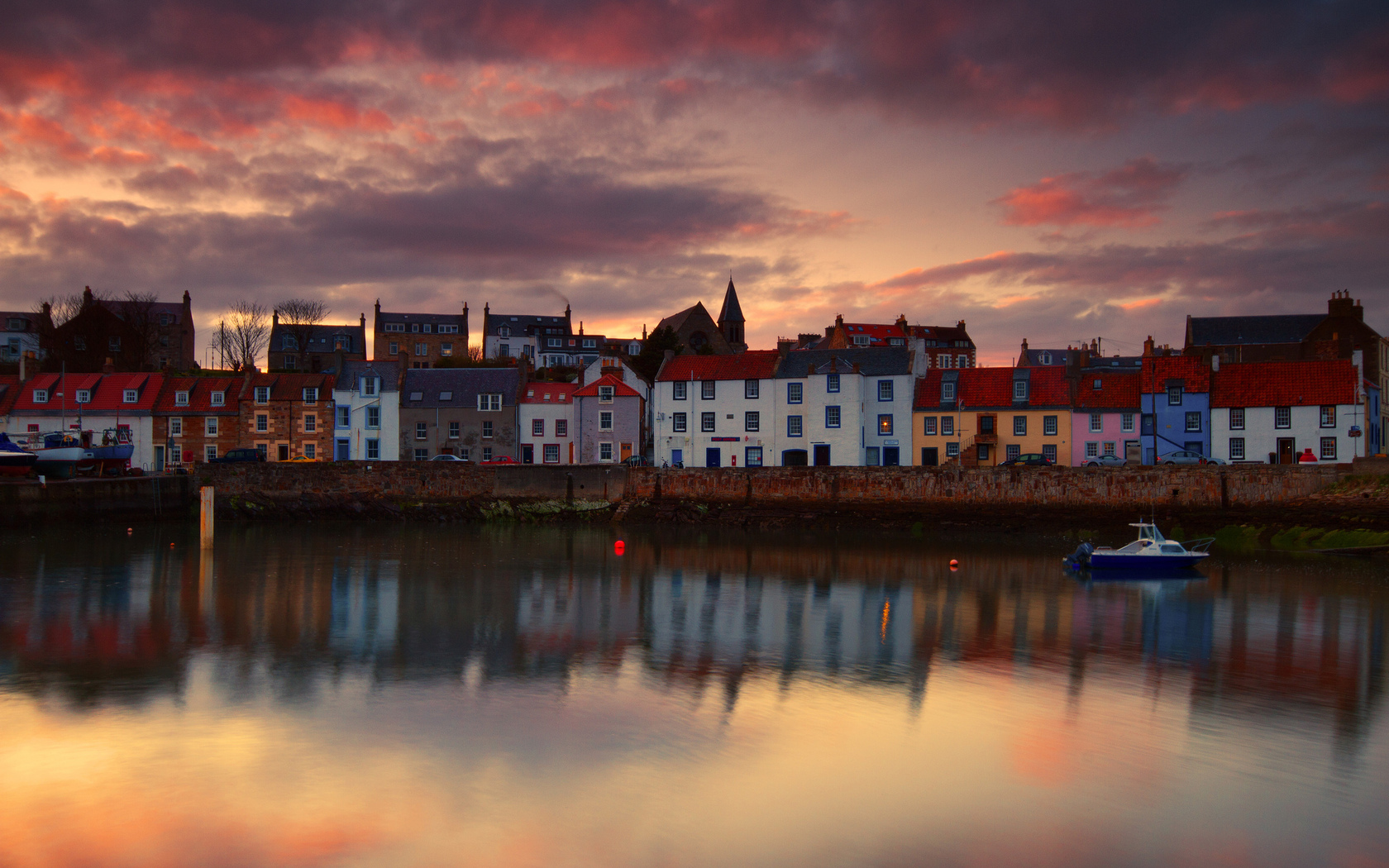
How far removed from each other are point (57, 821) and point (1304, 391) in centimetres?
5221

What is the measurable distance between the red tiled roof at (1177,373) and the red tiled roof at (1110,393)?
84 centimetres

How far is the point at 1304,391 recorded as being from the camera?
48094mm

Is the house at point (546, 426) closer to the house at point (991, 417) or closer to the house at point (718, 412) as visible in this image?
the house at point (718, 412)

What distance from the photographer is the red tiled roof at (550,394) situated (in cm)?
6141

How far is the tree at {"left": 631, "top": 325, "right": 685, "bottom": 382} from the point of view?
70.1 metres

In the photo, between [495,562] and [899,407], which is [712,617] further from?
[899,407]

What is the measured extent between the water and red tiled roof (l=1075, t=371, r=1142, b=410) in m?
21.9

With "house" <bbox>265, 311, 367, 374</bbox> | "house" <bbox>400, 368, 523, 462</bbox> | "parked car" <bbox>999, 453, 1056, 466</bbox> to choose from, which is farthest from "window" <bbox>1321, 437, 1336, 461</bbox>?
"house" <bbox>265, 311, 367, 374</bbox>

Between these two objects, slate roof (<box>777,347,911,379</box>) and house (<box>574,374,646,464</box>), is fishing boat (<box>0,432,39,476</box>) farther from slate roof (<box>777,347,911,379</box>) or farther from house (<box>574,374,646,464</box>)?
slate roof (<box>777,347,911,379</box>)

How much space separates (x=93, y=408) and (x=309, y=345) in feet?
114

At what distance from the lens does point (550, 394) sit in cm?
6178

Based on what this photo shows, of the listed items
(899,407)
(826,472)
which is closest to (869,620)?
(826,472)

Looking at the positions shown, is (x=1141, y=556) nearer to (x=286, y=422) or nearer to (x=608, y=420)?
(x=608, y=420)

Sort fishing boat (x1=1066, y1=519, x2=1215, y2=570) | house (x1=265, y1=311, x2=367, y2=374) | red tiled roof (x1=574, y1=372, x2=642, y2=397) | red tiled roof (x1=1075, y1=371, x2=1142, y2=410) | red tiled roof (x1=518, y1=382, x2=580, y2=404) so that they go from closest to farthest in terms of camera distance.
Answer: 1. fishing boat (x1=1066, y1=519, x2=1215, y2=570)
2. red tiled roof (x1=1075, y1=371, x2=1142, y2=410)
3. red tiled roof (x1=574, y1=372, x2=642, y2=397)
4. red tiled roof (x1=518, y1=382, x2=580, y2=404)
5. house (x1=265, y1=311, x2=367, y2=374)
